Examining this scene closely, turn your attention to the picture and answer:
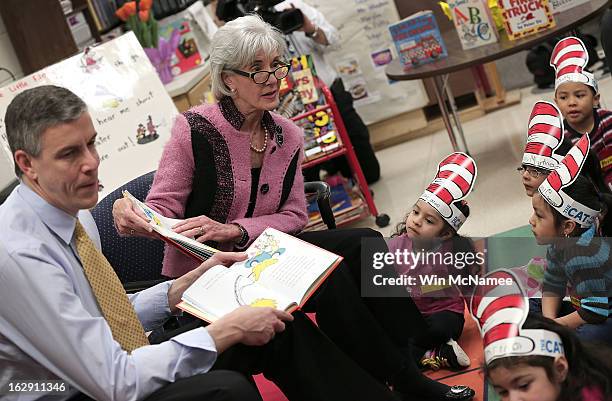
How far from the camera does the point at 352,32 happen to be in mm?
5969

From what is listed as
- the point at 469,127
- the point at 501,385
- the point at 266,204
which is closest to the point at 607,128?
the point at 266,204

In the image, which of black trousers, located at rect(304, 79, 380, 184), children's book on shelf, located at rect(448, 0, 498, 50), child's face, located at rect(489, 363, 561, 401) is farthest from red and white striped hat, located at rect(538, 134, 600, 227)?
black trousers, located at rect(304, 79, 380, 184)

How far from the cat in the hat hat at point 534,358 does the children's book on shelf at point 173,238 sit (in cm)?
94

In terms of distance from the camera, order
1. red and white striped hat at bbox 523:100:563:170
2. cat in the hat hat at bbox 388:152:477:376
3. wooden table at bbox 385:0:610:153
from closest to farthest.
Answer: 1. cat in the hat hat at bbox 388:152:477:376
2. red and white striped hat at bbox 523:100:563:170
3. wooden table at bbox 385:0:610:153

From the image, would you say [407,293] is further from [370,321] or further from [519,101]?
[519,101]

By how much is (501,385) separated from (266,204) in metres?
1.35

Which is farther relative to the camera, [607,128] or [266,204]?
[607,128]

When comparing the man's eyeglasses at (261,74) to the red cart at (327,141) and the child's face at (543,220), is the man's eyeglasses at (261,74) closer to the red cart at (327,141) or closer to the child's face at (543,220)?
the child's face at (543,220)

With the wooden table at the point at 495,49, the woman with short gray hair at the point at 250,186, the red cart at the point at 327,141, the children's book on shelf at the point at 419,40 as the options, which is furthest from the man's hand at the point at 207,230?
the children's book on shelf at the point at 419,40

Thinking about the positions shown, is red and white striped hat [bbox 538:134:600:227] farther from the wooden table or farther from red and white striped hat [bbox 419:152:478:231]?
the wooden table

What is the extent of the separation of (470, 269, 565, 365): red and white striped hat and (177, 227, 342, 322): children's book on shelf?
560 millimetres

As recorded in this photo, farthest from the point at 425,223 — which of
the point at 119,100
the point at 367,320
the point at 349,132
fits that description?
the point at 349,132

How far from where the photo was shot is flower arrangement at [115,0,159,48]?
537cm

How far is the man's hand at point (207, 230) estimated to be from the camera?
106 inches
